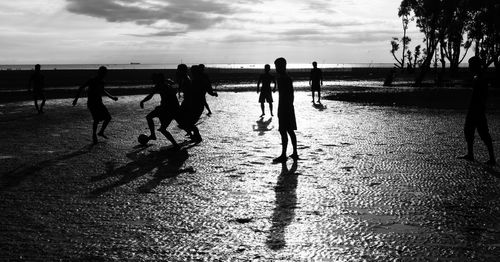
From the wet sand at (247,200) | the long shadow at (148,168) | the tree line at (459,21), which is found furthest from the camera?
the tree line at (459,21)

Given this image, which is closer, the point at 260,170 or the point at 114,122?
the point at 260,170

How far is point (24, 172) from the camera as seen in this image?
8.41 m

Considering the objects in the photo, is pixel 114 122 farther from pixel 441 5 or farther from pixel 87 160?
pixel 441 5

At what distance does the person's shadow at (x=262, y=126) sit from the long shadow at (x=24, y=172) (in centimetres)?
531

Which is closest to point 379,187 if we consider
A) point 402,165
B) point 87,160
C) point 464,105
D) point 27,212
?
point 402,165

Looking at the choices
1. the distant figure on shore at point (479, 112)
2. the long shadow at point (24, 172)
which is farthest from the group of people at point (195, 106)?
the long shadow at point (24, 172)

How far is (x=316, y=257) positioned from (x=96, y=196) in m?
3.57

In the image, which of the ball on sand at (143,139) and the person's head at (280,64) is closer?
the person's head at (280,64)

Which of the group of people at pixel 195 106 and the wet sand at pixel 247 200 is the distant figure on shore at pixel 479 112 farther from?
the wet sand at pixel 247 200

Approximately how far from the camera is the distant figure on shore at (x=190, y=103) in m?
11.9

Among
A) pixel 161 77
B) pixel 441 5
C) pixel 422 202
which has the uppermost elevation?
pixel 441 5

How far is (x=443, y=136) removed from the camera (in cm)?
1276

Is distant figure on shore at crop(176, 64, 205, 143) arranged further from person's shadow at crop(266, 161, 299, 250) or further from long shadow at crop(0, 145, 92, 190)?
person's shadow at crop(266, 161, 299, 250)

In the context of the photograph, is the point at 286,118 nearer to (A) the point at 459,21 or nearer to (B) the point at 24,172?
(B) the point at 24,172
